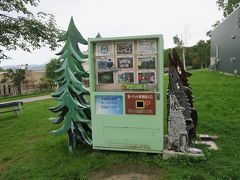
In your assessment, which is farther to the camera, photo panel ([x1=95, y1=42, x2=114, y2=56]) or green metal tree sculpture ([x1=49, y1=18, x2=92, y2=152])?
green metal tree sculpture ([x1=49, y1=18, x2=92, y2=152])

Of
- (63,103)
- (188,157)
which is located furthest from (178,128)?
(63,103)

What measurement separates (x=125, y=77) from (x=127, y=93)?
29 cm

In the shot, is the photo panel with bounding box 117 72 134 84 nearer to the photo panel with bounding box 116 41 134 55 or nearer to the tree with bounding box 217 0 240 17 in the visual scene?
the photo panel with bounding box 116 41 134 55

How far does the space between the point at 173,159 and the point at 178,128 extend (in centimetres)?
52

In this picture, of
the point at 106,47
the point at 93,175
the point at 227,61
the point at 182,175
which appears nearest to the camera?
the point at 182,175

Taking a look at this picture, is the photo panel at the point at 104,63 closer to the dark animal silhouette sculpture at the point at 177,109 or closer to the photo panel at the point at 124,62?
the photo panel at the point at 124,62

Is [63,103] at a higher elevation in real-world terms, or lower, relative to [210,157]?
higher

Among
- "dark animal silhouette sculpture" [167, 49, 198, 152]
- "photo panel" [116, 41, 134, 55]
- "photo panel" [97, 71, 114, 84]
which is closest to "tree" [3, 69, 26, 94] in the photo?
"photo panel" [97, 71, 114, 84]

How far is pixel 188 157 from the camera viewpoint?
4.41m

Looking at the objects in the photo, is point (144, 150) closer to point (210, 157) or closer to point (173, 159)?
point (173, 159)

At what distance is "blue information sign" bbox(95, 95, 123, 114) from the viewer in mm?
4793

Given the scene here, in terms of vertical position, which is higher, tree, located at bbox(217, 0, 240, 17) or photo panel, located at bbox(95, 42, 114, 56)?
tree, located at bbox(217, 0, 240, 17)

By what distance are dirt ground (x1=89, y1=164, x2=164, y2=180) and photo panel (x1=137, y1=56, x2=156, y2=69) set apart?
1.66m

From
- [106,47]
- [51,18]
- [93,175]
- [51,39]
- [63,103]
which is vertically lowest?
[93,175]
